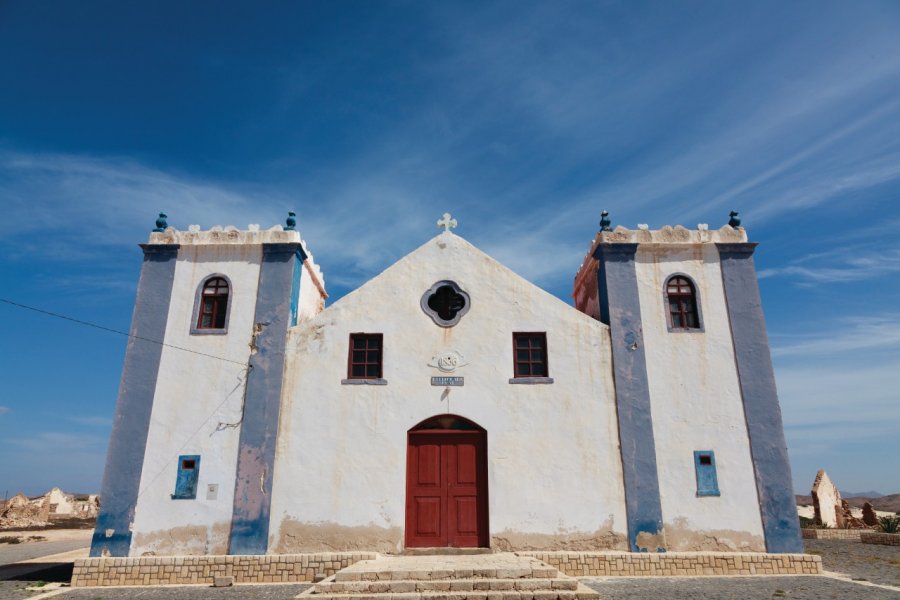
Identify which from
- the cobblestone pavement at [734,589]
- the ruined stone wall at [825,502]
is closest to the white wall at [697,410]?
the cobblestone pavement at [734,589]

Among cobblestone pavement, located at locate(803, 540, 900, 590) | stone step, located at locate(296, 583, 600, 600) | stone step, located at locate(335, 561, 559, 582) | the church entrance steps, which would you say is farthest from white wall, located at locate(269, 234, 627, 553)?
cobblestone pavement, located at locate(803, 540, 900, 590)

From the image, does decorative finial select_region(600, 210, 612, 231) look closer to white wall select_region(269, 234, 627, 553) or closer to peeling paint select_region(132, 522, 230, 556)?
white wall select_region(269, 234, 627, 553)

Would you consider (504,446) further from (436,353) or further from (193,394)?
(193,394)

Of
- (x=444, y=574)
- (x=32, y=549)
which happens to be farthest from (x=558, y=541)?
(x=32, y=549)

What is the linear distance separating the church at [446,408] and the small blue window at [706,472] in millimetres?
32

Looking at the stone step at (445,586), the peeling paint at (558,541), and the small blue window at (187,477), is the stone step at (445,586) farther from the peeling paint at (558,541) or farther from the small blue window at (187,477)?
the small blue window at (187,477)

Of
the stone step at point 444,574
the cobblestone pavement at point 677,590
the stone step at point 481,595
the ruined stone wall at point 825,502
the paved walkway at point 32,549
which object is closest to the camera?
the stone step at point 481,595

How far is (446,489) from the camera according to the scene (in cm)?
1198

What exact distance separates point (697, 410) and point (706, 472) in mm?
1308

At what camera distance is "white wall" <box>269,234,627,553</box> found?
11.7 m

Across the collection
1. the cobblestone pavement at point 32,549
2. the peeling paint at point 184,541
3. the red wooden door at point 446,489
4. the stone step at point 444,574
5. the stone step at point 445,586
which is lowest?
the cobblestone pavement at point 32,549

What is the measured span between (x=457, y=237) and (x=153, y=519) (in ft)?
29.5

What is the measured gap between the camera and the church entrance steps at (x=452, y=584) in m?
8.52

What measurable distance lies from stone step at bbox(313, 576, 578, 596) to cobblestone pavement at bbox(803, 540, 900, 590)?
6500 mm
